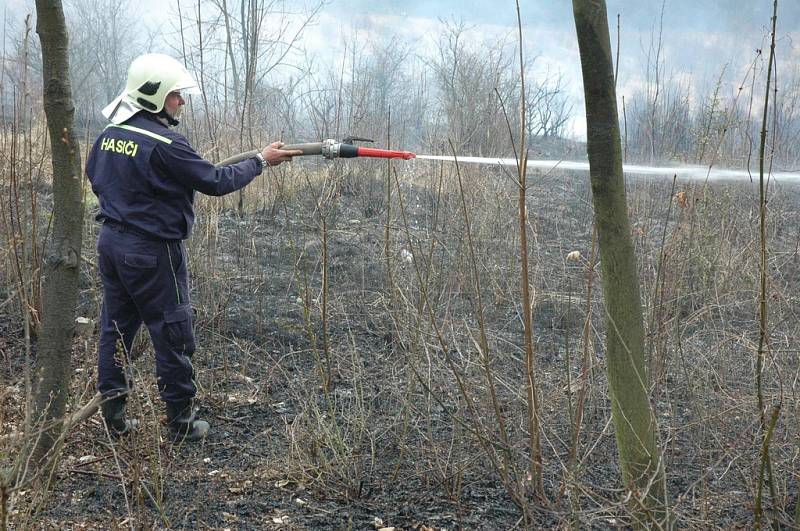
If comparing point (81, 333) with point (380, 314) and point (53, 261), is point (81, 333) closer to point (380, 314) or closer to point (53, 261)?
point (380, 314)

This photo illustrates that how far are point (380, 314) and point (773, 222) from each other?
3860mm

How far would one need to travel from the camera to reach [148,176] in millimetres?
3770

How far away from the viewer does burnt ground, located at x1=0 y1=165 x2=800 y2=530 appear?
3113 mm

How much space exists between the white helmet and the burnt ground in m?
0.90

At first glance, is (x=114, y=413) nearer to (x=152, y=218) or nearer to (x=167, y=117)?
(x=152, y=218)

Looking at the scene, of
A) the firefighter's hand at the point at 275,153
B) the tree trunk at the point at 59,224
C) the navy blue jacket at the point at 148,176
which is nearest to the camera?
the tree trunk at the point at 59,224

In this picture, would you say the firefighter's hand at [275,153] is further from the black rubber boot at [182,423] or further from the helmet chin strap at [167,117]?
the black rubber boot at [182,423]

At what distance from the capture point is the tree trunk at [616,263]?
2.36 m

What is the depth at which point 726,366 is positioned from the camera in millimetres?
4129

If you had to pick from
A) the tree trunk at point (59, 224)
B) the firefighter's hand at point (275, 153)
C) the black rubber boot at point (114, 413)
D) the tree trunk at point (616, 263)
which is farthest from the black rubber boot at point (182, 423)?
the tree trunk at point (616, 263)

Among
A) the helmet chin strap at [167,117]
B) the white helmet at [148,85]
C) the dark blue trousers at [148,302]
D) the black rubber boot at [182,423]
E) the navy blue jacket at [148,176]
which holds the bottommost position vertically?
the black rubber boot at [182,423]

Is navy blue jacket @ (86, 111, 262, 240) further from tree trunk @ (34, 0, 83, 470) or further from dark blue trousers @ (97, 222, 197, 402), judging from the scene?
tree trunk @ (34, 0, 83, 470)

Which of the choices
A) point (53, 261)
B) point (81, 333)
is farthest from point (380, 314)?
point (53, 261)

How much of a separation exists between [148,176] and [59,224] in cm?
71
